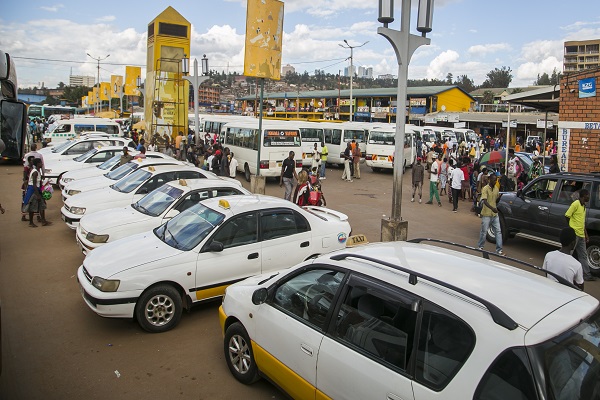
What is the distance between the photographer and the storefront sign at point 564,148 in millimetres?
12453

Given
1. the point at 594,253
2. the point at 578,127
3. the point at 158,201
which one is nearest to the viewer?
the point at 158,201

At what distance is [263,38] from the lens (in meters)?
13.0

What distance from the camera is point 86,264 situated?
600 cm

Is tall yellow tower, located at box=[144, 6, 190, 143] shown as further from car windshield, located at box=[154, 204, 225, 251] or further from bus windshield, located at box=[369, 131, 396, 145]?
car windshield, located at box=[154, 204, 225, 251]

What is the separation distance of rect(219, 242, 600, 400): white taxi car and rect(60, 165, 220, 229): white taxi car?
20.7 ft

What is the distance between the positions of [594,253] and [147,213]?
8369 mm

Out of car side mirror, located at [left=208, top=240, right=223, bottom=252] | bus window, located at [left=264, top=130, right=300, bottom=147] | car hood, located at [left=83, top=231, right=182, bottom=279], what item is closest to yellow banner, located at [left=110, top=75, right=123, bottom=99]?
bus window, located at [left=264, top=130, right=300, bottom=147]

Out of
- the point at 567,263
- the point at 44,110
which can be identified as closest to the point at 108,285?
the point at 567,263

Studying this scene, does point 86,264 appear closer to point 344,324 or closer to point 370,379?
point 344,324

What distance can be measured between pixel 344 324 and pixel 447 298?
0.90 meters

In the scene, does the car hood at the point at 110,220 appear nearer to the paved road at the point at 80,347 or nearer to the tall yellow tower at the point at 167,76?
the paved road at the point at 80,347

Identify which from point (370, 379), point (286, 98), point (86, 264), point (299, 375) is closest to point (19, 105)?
point (86, 264)

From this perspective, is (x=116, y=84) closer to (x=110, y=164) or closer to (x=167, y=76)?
(x=167, y=76)

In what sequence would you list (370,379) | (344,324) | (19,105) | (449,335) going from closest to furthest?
1. (449,335)
2. (370,379)
3. (344,324)
4. (19,105)
